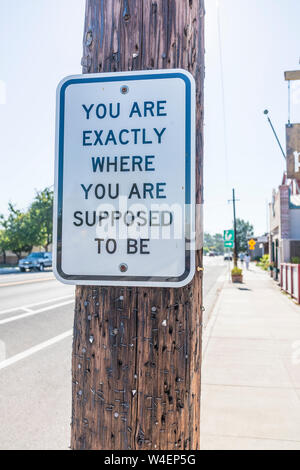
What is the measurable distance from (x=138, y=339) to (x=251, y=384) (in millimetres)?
4354

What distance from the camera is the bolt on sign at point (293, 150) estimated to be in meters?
8.43

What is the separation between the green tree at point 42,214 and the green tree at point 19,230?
0.49 m

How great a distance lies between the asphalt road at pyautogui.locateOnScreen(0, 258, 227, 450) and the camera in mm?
3863

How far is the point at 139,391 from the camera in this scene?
1.51 metres

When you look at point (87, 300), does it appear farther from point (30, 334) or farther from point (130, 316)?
point (30, 334)

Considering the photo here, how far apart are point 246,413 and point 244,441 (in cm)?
64

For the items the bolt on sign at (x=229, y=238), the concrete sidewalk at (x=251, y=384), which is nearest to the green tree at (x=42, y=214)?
the bolt on sign at (x=229, y=238)

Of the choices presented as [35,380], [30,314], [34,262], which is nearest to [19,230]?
[34,262]

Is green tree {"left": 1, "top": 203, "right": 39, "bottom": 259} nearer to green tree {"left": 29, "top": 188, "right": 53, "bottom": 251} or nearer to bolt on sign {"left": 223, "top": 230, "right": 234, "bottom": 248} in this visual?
green tree {"left": 29, "top": 188, "right": 53, "bottom": 251}

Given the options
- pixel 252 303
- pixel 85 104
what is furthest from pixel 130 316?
pixel 252 303

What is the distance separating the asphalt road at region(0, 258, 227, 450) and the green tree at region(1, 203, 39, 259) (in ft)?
125

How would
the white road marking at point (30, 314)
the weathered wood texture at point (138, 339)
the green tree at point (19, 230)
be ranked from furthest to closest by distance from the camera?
1. the green tree at point (19, 230)
2. the white road marking at point (30, 314)
3. the weathered wood texture at point (138, 339)

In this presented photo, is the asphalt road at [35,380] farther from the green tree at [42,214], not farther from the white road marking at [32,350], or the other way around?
the green tree at [42,214]
